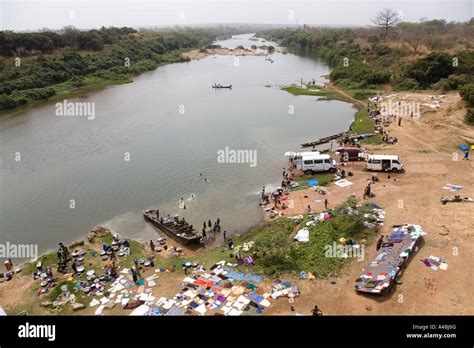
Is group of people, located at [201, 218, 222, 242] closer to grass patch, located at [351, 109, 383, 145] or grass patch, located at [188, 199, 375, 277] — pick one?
grass patch, located at [188, 199, 375, 277]

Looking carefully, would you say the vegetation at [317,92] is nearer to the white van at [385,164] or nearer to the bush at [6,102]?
the white van at [385,164]

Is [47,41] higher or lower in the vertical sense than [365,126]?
higher

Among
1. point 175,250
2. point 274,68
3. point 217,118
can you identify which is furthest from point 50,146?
point 274,68

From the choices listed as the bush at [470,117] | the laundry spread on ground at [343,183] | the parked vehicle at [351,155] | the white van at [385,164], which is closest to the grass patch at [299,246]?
the laundry spread on ground at [343,183]

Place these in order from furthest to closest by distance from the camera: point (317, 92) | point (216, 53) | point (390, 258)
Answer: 1. point (216, 53)
2. point (317, 92)
3. point (390, 258)

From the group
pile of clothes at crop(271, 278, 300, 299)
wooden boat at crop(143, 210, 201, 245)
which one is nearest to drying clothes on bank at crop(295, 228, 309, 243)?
pile of clothes at crop(271, 278, 300, 299)

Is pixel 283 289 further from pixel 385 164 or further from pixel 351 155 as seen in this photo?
pixel 351 155

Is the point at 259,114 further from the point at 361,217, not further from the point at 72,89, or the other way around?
the point at 72,89

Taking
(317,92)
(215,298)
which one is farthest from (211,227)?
(317,92)
